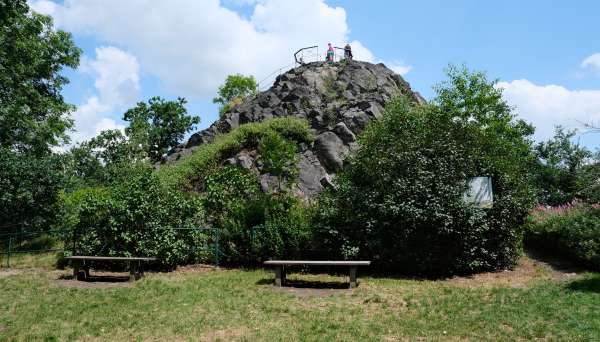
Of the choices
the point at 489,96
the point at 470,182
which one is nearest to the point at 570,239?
the point at 470,182

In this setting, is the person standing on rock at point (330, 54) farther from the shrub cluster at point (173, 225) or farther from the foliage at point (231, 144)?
the shrub cluster at point (173, 225)

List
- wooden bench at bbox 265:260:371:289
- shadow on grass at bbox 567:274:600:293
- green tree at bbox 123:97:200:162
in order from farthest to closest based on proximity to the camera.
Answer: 1. green tree at bbox 123:97:200:162
2. wooden bench at bbox 265:260:371:289
3. shadow on grass at bbox 567:274:600:293

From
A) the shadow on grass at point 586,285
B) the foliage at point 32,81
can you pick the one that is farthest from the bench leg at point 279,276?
the foliage at point 32,81

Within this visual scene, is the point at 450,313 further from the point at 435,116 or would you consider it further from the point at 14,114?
the point at 14,114

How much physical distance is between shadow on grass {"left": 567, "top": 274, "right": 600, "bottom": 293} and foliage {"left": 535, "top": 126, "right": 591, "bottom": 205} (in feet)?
64.6

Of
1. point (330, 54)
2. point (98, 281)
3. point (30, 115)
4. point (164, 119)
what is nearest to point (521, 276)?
point (98, 281)

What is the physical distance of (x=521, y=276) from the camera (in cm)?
1145

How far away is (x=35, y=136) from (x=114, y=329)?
18946 mm

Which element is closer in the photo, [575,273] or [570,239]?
[575,273]

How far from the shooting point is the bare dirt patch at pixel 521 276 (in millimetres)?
10649

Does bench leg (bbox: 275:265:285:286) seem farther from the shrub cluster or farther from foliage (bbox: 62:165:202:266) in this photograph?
foliage (bbox: 62:165:202:266)

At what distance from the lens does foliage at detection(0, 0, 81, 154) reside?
22703 millimetres

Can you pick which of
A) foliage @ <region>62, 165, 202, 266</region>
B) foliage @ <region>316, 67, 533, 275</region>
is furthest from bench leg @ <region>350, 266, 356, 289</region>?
foliage @ <region>62, 165, 202, 266</region>

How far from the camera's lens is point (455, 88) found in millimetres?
30297
